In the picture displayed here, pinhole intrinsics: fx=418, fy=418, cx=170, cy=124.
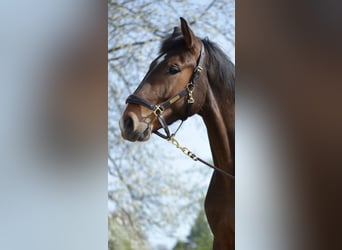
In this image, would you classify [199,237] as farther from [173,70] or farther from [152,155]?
[173,70]

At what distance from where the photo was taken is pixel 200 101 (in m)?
1.77

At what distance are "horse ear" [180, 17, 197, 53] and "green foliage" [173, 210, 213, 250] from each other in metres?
0.70

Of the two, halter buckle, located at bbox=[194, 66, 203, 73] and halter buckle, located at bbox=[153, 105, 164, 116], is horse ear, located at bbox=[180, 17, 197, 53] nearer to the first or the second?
halter buckle, located at bbox=[194, 66, 203, 73]

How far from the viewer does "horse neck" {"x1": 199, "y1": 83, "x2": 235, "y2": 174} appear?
1.77m

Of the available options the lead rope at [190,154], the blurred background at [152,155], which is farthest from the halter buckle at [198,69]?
the lead rope at [190,154]

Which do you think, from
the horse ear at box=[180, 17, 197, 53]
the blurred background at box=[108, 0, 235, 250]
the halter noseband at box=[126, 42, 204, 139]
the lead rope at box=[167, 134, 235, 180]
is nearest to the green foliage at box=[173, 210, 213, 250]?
the blurred background at box=[108, 0, 235, 250]

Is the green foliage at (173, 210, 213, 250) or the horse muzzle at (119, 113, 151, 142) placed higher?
Result: the horse muzzle at (119, 113, 151, 142)

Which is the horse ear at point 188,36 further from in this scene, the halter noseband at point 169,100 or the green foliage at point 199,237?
the green foliage at point 199,237

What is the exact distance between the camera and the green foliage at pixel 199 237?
1.77 m

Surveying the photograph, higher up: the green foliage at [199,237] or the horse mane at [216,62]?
the horse mane at [216,62]

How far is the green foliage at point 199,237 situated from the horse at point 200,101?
22mm

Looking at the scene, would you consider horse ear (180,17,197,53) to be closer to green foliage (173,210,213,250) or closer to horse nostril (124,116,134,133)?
horse nostril (124,116,134,133)
